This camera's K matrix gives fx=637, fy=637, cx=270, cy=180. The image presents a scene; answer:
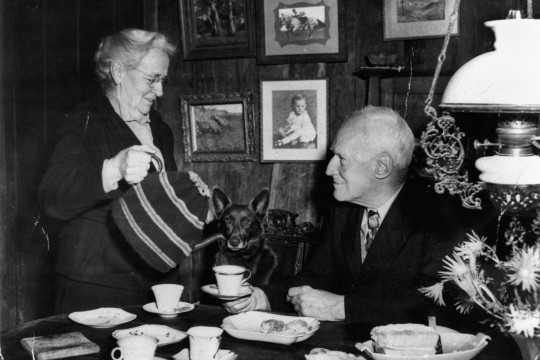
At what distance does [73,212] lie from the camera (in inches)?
113

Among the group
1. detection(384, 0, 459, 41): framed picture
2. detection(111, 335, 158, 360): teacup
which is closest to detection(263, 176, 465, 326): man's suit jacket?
detection(111, 335, 158, 360): teacup

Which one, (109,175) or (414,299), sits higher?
(109,175)

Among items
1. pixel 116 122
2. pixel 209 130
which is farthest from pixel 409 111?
pixel 116 122

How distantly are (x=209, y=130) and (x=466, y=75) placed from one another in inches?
103

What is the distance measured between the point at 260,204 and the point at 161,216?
34.3 inches

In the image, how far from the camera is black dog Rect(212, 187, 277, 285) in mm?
3486

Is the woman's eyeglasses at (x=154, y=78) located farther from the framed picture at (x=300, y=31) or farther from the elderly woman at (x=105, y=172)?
the framed picture at (x=300, y=31)

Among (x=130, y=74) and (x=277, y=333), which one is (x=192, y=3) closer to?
(x=130, y=74)

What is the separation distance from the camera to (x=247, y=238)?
3.55 meters

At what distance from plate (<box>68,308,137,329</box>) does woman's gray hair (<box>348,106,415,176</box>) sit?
→ 120 cm

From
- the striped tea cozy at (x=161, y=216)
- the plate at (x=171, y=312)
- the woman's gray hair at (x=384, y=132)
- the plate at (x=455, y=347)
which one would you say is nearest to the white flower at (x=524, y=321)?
the plate at (x=455, y=347)

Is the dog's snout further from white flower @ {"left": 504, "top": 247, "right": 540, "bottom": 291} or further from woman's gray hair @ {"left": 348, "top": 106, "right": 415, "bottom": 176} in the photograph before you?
white flower @ {"left": 504, "top": 247, "right": 540, "bottom": 291}

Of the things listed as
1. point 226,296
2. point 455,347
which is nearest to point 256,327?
point 226,296

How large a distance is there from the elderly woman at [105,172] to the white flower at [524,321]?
1.94 metres
